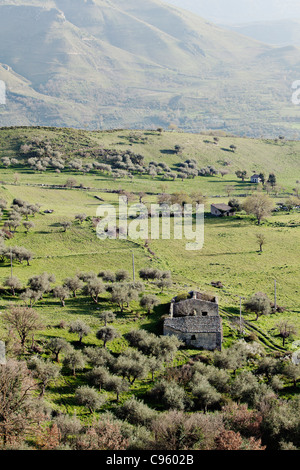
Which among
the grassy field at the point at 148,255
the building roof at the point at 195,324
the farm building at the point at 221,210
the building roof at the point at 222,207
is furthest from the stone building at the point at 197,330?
the building roof at the point at 222,207

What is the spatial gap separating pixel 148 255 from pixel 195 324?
30.0 metres

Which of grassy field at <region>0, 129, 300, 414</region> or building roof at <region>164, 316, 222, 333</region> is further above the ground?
grassy field at <region>0, 129, 300, 414</region>

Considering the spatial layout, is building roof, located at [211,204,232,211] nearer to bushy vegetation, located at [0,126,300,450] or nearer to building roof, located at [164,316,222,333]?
bushy vegetation, located at [0,126,300,450]

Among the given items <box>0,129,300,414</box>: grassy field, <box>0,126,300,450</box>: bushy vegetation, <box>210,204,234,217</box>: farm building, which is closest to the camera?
<box>0,126,300,450</box>: bushy vegetation

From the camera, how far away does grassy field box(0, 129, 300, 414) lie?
45.0m

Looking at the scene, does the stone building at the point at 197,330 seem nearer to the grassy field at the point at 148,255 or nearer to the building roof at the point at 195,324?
the building roof at the point at 195,324

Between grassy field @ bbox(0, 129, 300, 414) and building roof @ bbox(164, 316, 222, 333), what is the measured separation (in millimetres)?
1861

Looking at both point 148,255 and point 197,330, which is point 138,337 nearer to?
point 197,330

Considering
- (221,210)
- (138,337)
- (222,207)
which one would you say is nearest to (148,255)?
(138,337)

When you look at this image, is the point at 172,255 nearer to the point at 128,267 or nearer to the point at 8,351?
the point at 128,267

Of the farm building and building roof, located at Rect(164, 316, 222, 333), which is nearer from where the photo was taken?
building roof, located at Rect(164, 316, 222, 333)

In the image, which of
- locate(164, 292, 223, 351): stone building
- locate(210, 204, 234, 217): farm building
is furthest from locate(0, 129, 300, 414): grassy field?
locate(210, 204, 234, 217): farm building

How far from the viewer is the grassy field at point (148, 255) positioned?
148 feet
